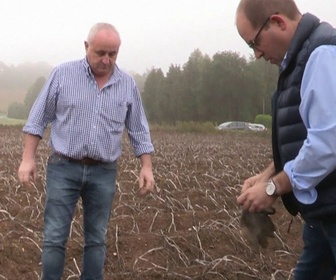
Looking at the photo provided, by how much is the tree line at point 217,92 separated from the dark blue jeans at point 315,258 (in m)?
51.5

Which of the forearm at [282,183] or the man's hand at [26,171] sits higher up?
the forearm at [282,183]

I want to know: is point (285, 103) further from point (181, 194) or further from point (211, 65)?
point (211, 65)

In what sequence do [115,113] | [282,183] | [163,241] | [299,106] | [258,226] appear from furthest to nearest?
[163,241], [115,113], [258,226], [282,183], [299,106]

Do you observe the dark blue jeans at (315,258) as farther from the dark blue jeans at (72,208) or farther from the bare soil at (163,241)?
the dark blue jeans at (72,208)

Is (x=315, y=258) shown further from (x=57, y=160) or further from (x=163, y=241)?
(x=163, y=241)

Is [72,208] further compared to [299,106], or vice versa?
[72,208]

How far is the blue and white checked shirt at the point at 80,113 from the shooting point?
3551 millimetres

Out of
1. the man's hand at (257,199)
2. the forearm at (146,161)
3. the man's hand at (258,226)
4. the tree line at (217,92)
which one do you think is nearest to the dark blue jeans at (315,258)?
the man's hand at (258,226)

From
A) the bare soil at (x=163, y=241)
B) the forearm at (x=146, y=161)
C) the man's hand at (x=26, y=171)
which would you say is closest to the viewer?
the man's hand at (x=26, y=171)

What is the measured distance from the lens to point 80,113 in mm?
3566

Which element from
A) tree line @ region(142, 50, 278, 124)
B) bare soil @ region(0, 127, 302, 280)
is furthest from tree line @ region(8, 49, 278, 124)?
bare soil @ region(0, 127, 302, 280)

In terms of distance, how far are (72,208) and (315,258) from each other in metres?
1.39

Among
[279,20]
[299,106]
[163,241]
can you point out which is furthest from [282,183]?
[163,241]

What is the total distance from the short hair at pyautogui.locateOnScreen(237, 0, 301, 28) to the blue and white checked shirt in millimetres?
1321
